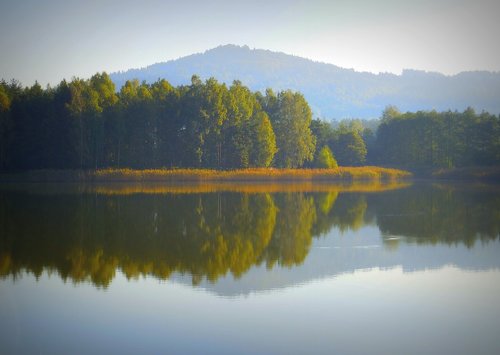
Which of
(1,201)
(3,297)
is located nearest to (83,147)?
(1,201)

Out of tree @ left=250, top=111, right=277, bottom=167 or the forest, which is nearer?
the forest

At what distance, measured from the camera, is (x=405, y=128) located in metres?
99.8

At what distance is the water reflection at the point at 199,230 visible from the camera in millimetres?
17141

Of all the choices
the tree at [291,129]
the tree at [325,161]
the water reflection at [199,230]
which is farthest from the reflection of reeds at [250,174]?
the water reflection at [199,230]

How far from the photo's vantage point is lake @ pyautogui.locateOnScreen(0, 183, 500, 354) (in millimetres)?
10648

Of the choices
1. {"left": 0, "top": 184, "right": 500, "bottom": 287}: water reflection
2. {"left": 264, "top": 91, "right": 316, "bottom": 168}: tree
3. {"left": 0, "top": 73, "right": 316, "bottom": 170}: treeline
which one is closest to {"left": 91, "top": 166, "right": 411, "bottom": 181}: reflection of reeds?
{"left": 0, "top": 73, "right": 316, "bottom": 170}: treeline

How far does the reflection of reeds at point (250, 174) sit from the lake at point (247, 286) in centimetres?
4085

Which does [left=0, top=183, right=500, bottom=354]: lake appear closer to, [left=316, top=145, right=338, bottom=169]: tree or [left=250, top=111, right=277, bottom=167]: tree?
[left=250, top=111, right=277, bottom=167]: tree

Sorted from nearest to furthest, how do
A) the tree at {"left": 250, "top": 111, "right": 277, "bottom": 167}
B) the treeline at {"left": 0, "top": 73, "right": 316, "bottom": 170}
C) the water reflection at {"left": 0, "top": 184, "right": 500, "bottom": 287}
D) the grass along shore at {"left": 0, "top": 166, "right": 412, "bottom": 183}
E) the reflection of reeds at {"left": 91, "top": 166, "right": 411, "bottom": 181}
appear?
the water reflection at {"left": 0, "top": 184, "right": 500, "bottom": 287} → the grass along shore at {"left": 0, "top": 166, "right": 412, "bottom": 183} → the reflection of reeds at {"left": 91, "top": 166, "right": 411, "bottom": 181} → the treeline at {"left": 0, "top": 73, "right": 316, "bottom": 170} → the tree at {"left": 250, "top": 111, "right": 277, "bottom": 167}

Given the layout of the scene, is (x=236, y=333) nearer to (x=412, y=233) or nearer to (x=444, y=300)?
(x=444, y=300)

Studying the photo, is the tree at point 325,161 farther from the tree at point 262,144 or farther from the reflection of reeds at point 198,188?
the reflection of reeds at point 198,188

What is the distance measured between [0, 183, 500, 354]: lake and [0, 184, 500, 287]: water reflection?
3.5 inches

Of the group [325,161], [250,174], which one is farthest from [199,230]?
[325,161]

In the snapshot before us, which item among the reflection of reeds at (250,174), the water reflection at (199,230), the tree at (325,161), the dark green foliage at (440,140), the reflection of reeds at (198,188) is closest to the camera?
the water reflection at (199,230)
